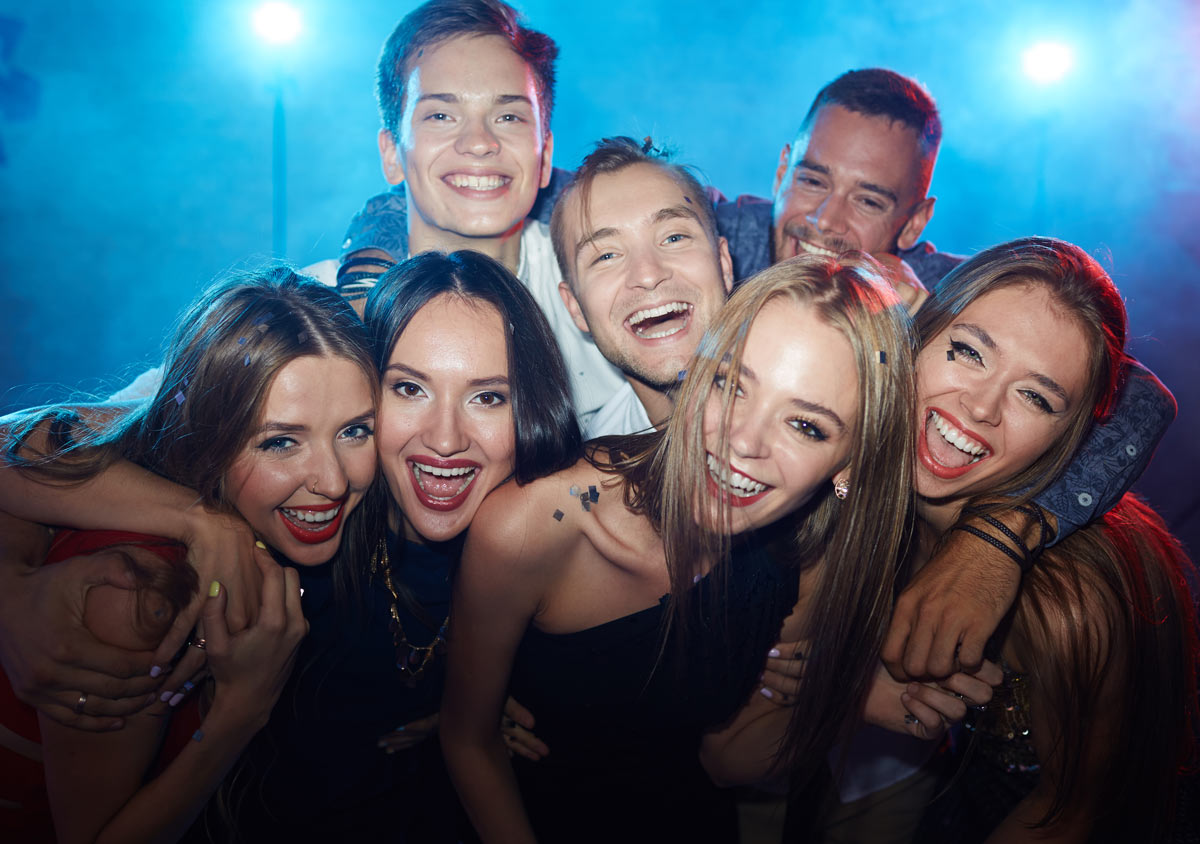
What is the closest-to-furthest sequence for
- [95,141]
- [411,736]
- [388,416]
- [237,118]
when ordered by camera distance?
[388,416], [411,736], [95,141], [237,118]

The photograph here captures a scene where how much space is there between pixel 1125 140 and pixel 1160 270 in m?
1.28

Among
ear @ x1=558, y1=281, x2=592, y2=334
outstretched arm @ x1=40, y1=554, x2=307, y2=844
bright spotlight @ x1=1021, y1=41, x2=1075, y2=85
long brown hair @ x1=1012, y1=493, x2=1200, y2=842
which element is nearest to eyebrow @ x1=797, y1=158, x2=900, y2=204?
ear @ x1=558, y1=281, x2=592, y2=334

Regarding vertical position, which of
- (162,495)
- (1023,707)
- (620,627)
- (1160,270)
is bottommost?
(1023,707)

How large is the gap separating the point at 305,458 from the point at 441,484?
40 cm

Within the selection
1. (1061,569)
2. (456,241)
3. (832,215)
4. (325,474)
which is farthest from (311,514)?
(832,215)

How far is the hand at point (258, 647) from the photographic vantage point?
168 cm

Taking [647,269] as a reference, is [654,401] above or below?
below

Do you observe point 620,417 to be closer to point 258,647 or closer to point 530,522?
point 530,522

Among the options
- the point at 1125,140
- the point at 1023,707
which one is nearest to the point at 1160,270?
the point at 1125,140

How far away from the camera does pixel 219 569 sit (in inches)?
67.5

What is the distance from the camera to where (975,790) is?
2346 mm

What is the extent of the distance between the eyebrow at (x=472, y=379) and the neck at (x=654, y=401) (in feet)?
2.60

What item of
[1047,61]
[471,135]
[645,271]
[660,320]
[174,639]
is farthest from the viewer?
[1047,61]

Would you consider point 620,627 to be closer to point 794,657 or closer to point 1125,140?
point 794,657
